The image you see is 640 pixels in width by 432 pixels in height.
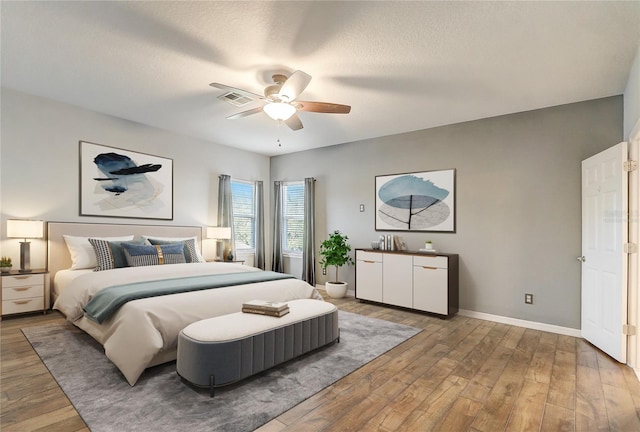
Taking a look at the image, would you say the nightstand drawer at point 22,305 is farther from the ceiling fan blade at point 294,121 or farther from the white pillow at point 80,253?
the ceiling fan blade at point 294,121

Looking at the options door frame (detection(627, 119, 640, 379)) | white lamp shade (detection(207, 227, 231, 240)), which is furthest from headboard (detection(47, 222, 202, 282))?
door frame (detection(627, 119, 640, 379))

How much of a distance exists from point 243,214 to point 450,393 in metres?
4.93

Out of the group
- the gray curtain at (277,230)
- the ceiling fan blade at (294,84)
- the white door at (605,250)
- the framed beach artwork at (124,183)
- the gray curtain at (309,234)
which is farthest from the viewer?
the gray curtain at (277,230)

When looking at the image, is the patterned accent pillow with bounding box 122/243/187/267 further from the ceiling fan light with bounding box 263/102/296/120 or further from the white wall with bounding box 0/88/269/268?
the ceiling fan light with bounding box 263/102/296/120

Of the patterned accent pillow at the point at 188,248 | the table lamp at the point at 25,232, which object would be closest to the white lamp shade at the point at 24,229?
the table lamp at the point at 25,232

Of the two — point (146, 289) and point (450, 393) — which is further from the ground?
point (146, 289)

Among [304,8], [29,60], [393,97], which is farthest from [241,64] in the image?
[29,60]

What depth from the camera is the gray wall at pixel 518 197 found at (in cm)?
374

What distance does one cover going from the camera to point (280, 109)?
302cm

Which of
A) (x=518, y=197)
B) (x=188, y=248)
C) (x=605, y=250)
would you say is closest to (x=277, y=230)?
(x=188, y=248)

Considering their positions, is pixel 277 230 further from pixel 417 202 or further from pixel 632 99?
pixel 632 99

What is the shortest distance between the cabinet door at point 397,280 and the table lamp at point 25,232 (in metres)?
4.43

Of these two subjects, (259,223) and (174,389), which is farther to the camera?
(259,223)

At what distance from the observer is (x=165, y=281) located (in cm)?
329
